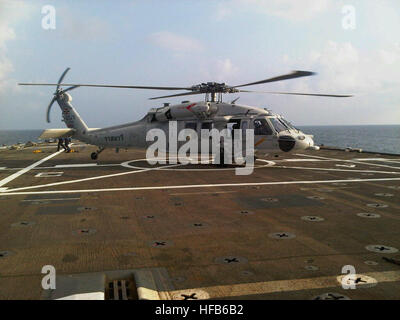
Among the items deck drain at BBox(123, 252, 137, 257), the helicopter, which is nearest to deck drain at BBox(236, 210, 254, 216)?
deck drain at BBox(123, 252, 137, 257)

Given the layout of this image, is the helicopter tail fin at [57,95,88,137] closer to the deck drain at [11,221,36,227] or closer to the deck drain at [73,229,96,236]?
the deck drain at [11,221,36,227]

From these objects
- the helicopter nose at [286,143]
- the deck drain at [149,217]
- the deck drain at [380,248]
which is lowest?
the deck drain at [149,217]

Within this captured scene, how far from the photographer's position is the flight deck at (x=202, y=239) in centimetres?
468

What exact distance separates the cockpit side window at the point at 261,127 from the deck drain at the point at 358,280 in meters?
12.6

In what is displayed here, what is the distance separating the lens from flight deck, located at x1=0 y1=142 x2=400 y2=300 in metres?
4.68

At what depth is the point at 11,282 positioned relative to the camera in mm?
4793

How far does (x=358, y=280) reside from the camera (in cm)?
485

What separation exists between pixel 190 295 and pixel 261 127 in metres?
13.7

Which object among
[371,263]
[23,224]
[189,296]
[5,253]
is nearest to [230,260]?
[189,296]

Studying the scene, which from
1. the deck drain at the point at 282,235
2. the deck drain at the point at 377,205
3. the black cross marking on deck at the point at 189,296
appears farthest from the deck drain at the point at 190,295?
the deck drain at the point at 377,205

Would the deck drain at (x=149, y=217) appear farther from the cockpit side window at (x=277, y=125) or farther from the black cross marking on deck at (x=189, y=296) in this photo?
the cockpit side window at (x=277, y=125)

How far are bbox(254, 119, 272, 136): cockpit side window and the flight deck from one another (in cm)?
Result: 433

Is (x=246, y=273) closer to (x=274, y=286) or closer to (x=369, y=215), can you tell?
(x=274, y=286)
